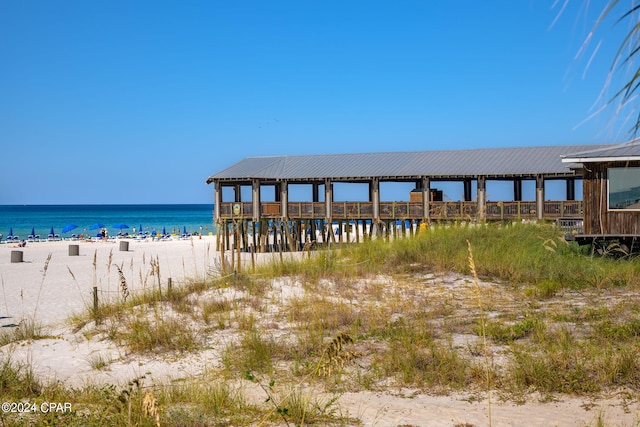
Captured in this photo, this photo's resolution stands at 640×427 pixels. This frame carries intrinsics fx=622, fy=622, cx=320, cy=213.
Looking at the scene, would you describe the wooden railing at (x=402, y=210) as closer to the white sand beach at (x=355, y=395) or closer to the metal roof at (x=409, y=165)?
the metal roof at (x=409, y=165)

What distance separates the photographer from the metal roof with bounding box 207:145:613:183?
30500 millimetres

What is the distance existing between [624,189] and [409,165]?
16.6m

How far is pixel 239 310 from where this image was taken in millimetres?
10547

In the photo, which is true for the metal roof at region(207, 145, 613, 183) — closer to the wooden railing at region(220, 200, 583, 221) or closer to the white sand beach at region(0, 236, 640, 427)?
the wooden railing at region(220, 200, 583, 221)

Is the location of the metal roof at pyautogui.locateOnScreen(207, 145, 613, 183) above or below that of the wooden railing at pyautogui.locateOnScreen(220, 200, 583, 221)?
above

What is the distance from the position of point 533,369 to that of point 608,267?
712cm

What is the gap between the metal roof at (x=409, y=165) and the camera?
30500 millimetres

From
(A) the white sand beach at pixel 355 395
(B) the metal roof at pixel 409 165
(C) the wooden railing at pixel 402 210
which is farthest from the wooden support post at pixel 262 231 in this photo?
(B) the metal roof at pixel 409 165

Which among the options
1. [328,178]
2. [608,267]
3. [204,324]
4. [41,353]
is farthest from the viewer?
[328,178]

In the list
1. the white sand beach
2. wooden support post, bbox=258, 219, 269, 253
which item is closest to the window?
wooden support post, bbox=258, 219, 269, 253

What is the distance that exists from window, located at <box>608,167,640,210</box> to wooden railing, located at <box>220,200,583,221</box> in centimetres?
949

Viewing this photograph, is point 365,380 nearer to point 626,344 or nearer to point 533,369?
point 533,369

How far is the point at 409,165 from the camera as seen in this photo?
33219mm

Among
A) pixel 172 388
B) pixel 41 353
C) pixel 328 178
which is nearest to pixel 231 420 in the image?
pixel 172 388
